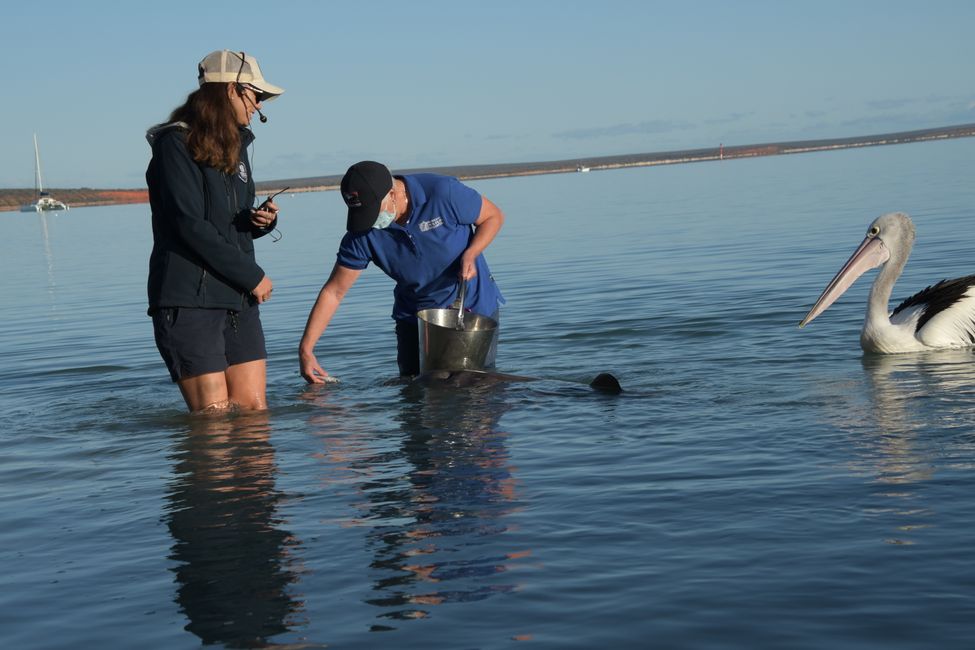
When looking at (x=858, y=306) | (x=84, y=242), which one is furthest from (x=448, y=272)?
(x=84, y=242)

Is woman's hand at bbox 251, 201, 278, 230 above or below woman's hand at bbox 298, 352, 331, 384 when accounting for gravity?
above

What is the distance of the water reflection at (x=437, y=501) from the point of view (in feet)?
14.5

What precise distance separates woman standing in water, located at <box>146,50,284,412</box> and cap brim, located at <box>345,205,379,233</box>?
0.54 metres

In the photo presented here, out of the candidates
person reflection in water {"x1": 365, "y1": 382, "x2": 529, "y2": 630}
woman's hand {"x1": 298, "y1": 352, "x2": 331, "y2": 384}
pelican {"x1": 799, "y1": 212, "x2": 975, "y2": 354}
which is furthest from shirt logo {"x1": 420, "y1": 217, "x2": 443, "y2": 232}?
pelican {"x1": 799, "y1": 212, "x2": 975, "y2": 354}

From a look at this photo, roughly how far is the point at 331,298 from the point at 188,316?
1274 mm

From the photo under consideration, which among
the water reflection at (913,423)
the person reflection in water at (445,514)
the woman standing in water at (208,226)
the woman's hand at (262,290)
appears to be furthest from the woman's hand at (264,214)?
the water reflection at (913,423)

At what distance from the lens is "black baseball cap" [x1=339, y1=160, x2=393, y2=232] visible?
6931mm

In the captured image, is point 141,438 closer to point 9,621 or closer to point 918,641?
point 9,621

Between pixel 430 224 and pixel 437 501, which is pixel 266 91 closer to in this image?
pixel 430 224

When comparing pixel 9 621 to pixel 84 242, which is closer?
pixel 9 621

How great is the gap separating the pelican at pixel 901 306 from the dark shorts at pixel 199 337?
15.1 ft

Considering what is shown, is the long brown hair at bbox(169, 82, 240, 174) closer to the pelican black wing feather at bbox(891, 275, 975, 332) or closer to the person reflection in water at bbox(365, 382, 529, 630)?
the person reflection in water at bbox(365, 382, 529, 630)

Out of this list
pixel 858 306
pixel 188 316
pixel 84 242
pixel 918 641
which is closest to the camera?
pixel 918 641

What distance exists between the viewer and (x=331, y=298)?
25.0ft
